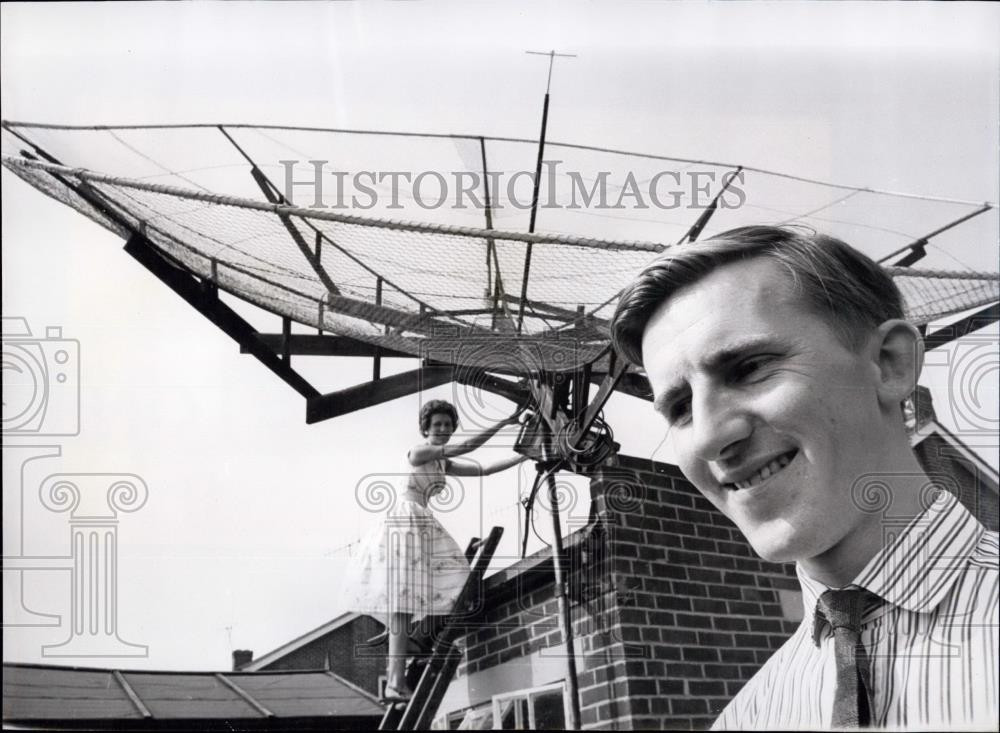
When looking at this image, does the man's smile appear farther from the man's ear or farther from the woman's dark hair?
the woman's dark hair

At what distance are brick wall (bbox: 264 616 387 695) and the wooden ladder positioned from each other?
7 cm

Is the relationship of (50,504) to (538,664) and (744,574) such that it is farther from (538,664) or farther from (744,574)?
(744,574)

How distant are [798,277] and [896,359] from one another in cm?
26

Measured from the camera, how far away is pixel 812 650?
1.96 meters

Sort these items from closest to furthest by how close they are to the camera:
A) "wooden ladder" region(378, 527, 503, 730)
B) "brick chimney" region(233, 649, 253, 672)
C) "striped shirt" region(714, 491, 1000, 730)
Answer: "striped shirt" region(714, 491, 1000, 730), "wooden ladder" region(378, 527, 503, 730), "brick chimney" region(233, 649, 253, 672)

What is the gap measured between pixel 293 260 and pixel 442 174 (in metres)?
0.41

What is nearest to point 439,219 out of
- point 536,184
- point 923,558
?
point 536,184

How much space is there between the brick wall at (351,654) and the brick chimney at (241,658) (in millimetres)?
112

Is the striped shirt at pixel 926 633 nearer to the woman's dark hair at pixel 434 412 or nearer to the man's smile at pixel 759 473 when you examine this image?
the man's smile at pixel 759 473

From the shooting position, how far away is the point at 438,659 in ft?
6.84

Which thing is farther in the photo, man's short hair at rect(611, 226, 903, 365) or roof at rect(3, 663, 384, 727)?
roof at rect(3, 663, 384, 727)

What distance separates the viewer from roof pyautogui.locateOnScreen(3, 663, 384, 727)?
2148mm

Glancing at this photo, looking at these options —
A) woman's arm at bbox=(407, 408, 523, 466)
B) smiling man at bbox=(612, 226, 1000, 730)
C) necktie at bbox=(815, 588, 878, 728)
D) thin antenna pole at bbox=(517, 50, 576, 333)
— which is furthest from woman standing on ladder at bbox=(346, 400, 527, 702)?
necktie at bbox=(815, 588, 878, 728)

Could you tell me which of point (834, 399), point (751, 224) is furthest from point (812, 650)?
point (751, 224)
